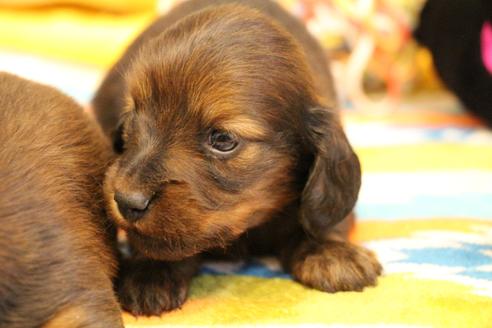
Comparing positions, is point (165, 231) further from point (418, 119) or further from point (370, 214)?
point (418, 119)

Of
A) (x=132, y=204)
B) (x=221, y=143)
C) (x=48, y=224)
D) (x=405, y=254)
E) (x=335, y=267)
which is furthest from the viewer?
(x=405, y=254)

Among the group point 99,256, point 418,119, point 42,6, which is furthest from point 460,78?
point 42,6

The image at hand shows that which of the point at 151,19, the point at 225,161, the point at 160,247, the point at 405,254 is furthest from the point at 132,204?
the point at 151,19

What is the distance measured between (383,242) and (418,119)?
6.40ft

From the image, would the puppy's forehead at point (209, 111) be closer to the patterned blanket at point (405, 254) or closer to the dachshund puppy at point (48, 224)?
the dachshund puppy at point (48, 224)

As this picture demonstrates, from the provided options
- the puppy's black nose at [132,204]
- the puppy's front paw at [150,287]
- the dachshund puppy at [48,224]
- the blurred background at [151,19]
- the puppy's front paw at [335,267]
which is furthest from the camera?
the blurred background at [151,19]

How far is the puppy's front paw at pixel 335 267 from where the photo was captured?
241 cm

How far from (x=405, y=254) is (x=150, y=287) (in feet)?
3.11

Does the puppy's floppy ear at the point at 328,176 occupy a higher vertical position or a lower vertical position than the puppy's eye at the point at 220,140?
lower

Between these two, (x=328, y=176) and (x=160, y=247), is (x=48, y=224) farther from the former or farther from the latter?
(x=328, y=176)

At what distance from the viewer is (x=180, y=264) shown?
2.47 metres

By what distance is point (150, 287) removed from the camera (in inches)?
92.0

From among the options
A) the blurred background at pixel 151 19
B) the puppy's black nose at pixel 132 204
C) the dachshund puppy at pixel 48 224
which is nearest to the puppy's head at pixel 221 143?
the puppy's black nose at pixel 132 204

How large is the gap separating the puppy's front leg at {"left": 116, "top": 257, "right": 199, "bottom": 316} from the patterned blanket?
4 cm
